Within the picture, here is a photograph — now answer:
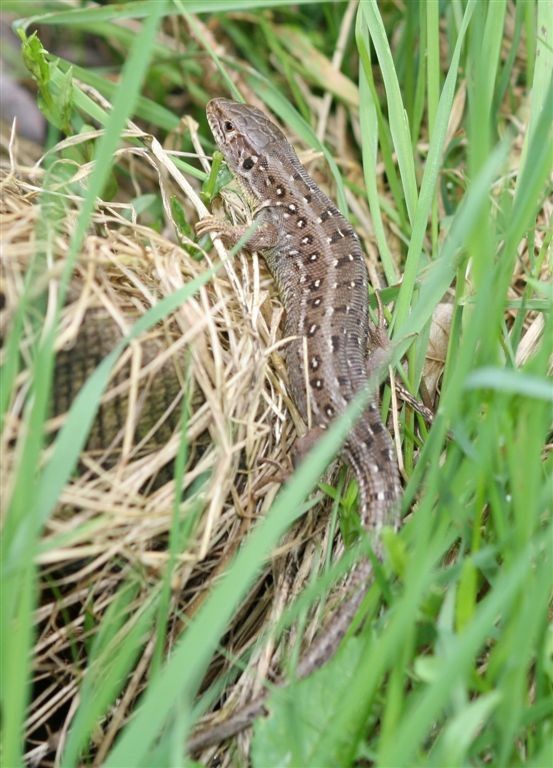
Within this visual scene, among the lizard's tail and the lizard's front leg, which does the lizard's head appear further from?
the lizard's tail

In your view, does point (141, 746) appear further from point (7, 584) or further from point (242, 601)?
point (242, 601)

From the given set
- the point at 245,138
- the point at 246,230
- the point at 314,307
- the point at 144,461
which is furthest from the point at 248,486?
the point at 245,138

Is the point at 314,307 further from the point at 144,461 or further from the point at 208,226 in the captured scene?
the point at 144,461

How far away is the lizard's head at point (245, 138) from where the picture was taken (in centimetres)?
372

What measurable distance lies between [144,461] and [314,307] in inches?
40.9

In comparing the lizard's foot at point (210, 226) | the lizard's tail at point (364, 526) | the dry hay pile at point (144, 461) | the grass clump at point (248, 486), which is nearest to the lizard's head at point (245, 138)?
the grass clump at point (248, 486)

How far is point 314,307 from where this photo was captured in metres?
3.23

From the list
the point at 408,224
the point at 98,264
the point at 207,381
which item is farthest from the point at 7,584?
the point at 408,224

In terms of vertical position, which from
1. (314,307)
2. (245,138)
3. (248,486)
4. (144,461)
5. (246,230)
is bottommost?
(248,486)

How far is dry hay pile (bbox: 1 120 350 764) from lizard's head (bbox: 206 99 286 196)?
951mm

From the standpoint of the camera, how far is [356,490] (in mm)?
2779

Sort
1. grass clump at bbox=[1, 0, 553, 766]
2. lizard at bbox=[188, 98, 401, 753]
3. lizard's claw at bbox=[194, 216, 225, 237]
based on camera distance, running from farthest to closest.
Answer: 1. lizard's claw at bbox=[194, 216, 225, 237]
2. lizard at bbox=[188, 98, 401, 753]
3. grass clump at bbox=[1, 0, 553, 766]

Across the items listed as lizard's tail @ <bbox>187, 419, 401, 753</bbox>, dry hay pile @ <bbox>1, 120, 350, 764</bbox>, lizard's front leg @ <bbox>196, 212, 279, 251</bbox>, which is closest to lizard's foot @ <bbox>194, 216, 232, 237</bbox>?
lizard's front leg @ <bbox>196, 212, 279, 251</bbox>

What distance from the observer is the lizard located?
2524mm
